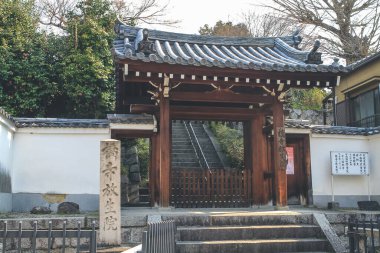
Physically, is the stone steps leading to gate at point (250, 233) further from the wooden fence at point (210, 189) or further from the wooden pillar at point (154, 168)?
the wooden pillar at point (154, 168)

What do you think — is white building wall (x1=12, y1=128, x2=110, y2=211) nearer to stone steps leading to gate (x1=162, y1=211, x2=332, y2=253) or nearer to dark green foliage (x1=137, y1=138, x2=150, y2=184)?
stone steps leading to gate (x1=162, y1=211, x2=332, y2=253)

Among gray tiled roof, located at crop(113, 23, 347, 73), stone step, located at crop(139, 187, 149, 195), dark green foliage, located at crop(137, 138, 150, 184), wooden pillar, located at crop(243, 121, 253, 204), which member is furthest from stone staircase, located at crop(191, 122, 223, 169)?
Answer: gray tiled roof, located at crop(113, 23, 347, 73)

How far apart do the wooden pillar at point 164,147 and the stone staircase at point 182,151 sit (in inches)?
272

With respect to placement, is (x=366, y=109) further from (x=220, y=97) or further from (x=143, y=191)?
(x=143, y=191)

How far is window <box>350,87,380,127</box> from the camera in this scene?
17250mm

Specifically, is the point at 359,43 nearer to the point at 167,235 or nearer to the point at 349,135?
the point at 349,135

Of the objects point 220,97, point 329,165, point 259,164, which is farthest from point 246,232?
point 329,165

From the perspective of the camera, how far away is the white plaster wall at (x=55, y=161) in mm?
12141

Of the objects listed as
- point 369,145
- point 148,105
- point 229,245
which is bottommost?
point 229,245

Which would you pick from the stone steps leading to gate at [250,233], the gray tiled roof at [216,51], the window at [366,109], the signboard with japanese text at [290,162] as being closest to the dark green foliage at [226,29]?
the window at [366,109]

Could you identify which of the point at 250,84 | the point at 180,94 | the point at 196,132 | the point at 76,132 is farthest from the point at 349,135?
the point at 196,132

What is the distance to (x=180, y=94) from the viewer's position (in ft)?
38.8

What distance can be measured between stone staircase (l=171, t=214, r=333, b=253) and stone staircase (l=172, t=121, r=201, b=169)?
28.6 feet

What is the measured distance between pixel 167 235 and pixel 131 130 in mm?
6244
